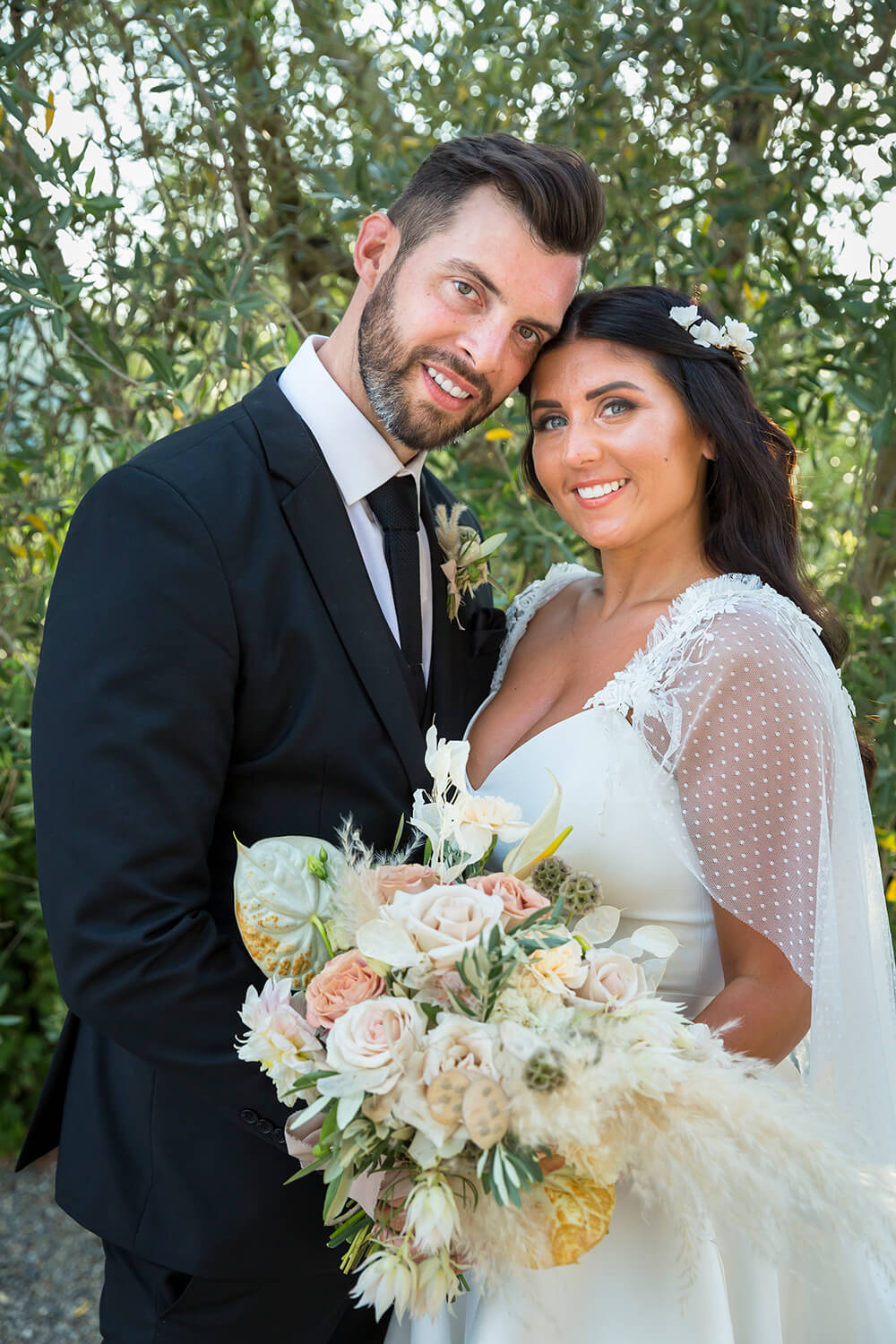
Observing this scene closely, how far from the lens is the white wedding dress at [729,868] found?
1792 millimetres

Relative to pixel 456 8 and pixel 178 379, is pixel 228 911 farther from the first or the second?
pixel 456 8

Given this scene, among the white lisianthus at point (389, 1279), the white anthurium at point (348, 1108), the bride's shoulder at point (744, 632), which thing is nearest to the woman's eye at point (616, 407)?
the bride's shoulder at point (744, 632)

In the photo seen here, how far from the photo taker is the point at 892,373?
286 cm

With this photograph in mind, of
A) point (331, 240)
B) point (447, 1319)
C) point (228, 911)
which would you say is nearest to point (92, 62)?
point (331, 240)

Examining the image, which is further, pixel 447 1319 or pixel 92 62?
pixel 92 62

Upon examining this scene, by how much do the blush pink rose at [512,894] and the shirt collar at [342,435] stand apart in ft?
3.05

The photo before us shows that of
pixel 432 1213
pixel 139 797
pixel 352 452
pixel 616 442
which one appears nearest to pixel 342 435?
pixel 352 452

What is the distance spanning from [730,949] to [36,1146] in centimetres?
140

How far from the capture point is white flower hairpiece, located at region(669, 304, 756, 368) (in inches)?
93.4

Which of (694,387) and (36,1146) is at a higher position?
(694,387)

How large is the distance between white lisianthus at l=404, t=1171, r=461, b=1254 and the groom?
1.60 ft

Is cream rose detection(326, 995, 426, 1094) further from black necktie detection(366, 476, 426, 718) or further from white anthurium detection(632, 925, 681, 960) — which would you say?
black necktie detection(366, 476, 426, 718)

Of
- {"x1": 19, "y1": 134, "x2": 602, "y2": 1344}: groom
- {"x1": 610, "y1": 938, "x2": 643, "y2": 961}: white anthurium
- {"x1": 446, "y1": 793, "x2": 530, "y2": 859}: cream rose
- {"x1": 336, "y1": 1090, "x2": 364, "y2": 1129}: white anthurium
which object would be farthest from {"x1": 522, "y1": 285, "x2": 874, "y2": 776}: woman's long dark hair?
{"x1": 336, "y1": 1090, "x2": 364, "y2": 1129}: white anthurium

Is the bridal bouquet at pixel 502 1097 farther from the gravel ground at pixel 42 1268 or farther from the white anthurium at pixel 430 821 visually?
the gravel ground at pixel 42 1268
